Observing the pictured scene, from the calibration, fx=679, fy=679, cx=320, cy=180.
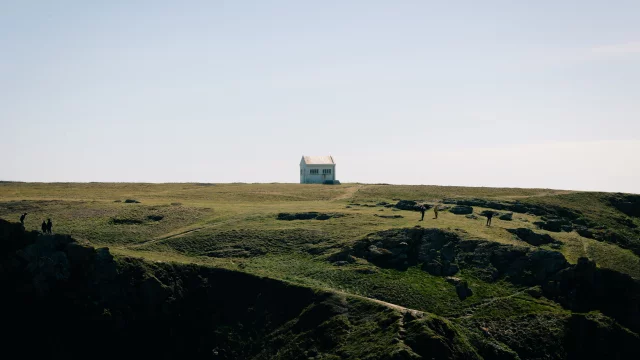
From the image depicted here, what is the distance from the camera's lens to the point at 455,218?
11144cm

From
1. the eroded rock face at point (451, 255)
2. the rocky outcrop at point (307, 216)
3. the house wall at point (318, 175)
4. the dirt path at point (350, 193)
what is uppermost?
the house wall at point (318, 175)

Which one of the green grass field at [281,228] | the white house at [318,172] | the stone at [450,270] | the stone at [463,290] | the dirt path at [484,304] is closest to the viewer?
the dirt path at [484,304]

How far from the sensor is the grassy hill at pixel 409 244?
7925 cm

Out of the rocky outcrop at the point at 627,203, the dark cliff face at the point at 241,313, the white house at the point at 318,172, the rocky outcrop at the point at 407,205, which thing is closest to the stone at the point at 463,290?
the dark cliff face at the point at 241,313

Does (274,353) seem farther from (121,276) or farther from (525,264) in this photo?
(525,264)

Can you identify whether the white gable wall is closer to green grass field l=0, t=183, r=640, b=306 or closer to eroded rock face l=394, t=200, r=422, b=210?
green grass field l=0, t=183, r=640, b=306

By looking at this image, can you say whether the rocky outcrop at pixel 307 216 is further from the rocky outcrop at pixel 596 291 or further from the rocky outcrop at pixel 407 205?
the rocky outcrop at pixel 596 291

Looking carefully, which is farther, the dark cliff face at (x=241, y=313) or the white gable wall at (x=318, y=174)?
the white gable wall at (x=318, y=174)

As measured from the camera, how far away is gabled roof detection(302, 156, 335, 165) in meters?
186

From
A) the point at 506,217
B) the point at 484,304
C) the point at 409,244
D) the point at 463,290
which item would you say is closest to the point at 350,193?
the point at 506,217

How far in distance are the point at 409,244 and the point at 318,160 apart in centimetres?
9553

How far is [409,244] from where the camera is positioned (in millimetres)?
94438

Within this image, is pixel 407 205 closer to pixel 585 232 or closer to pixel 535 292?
pixel 585 232

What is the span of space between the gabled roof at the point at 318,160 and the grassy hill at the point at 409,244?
147ft
